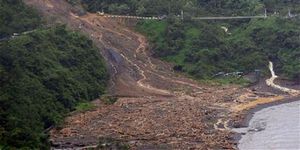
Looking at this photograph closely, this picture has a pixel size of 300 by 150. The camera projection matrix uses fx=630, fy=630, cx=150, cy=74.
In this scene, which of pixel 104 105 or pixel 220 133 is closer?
pixel 220 133

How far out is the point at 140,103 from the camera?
50750mm

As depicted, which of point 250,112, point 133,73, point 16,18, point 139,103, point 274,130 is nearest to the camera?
point 274,130

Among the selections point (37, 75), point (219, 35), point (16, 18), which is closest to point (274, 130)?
point (37, 75)

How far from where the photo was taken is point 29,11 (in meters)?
59.8

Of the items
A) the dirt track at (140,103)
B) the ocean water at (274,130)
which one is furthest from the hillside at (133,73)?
the ocean water at (274,130)

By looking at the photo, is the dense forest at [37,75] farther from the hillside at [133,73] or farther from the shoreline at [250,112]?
the shoreline at [250,112]

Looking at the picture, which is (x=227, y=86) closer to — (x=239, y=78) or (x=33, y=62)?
(x=239, y=78)

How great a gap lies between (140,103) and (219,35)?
1948 centimetres

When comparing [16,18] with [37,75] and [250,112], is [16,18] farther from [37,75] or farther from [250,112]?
[250,112]

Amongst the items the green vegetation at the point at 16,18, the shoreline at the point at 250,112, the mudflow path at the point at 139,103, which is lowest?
the shoreline at the point at 250,112

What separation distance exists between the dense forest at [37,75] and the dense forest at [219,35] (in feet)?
35.3

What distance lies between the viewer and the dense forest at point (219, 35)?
203ft

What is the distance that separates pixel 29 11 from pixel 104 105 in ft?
49.0

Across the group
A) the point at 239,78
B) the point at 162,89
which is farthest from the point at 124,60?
the point at 239,78
